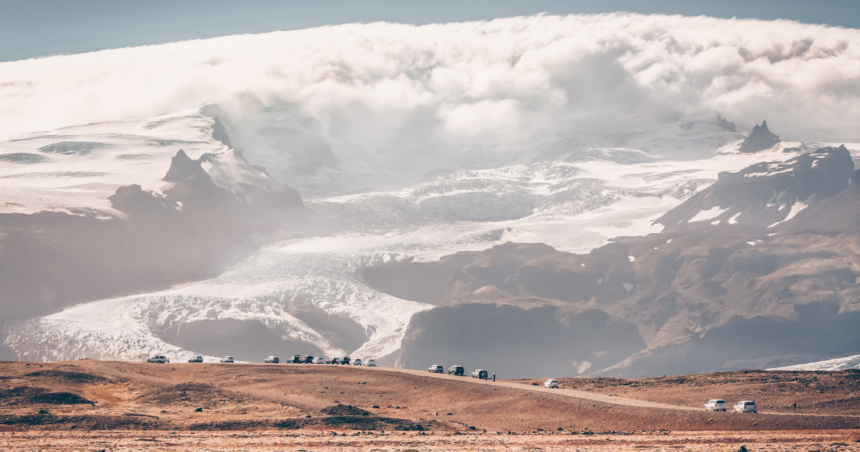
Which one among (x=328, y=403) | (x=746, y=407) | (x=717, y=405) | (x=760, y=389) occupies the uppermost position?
(x=760, y=389)

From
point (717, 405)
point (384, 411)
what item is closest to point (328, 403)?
point (384, 411)

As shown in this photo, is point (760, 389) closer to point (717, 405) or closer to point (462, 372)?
point (717, 405)

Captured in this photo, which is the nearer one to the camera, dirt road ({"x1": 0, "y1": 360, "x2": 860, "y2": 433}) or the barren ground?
the barren ground

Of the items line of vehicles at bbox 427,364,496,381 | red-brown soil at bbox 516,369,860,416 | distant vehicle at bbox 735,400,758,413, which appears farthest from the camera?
line of vehicles at bbox 427,364,496,381

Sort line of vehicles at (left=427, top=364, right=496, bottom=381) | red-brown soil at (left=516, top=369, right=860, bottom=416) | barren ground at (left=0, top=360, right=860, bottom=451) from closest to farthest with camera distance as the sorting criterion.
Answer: barren ground at (left=0, top=360, right=860, bottom=451)
red-brown soil at (left=516, top=369, right=860, bottom=416)
line of vehicles at (left=427, top=364, right=496, bottom=381)

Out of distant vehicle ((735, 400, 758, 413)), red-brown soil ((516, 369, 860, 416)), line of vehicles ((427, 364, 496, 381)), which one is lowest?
distant vehicle ((735, 400, 758, 413))

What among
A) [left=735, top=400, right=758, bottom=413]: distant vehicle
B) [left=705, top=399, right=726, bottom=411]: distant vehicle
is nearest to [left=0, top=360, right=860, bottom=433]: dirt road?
[left=705, top=399, right=726, bottom=411]: distant vehicle

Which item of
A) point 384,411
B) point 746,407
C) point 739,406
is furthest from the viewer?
point 384,411

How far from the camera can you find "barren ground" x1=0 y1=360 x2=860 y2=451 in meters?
68.2

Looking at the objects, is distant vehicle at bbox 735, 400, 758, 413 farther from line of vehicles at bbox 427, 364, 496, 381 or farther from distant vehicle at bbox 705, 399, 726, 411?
line of vehicles at bbox 427, 364, 496, 381

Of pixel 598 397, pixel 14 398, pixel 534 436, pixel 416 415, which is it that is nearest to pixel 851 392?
pixel 598 397

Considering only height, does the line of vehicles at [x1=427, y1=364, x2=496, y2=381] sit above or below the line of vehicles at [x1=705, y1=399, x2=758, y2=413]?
above

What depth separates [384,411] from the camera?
9256cm

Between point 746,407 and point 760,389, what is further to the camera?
point 760,389
